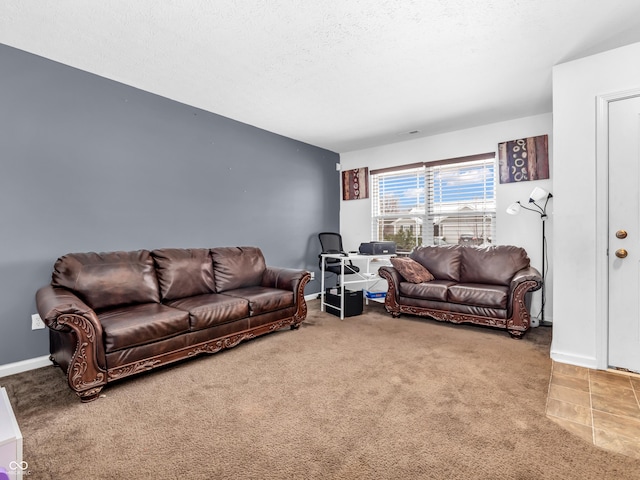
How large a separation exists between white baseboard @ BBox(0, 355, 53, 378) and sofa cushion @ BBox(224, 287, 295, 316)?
5.10ft

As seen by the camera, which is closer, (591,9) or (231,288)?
(591,9)

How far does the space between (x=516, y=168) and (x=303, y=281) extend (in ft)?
9.94

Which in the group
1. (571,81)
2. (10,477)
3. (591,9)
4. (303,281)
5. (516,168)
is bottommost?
(10,477)

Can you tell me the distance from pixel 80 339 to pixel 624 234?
3920mm

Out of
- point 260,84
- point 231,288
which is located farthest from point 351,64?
point 231,288

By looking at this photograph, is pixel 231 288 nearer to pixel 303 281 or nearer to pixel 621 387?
pixel 303 281

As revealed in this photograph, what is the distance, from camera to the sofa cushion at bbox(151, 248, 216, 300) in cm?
313

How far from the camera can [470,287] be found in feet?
11.8

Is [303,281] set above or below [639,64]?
below

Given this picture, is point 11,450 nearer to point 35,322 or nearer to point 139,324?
point 139,324

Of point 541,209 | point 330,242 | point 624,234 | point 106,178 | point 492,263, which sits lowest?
point 492,263

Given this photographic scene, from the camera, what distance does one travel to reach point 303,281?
11.8 feet

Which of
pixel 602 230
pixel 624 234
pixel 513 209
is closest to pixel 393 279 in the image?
pixel 513 209

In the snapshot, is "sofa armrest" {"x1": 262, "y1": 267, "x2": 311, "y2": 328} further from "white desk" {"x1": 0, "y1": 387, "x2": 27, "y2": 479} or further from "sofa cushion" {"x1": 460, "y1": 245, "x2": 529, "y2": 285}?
"white desk" {"x1": 0, "y1": 387, "x2": 27, "y2": 479}
